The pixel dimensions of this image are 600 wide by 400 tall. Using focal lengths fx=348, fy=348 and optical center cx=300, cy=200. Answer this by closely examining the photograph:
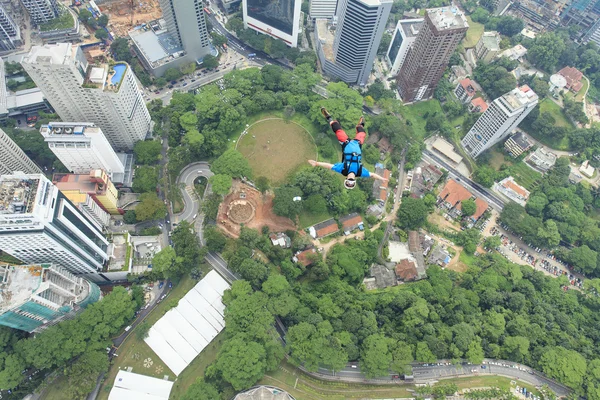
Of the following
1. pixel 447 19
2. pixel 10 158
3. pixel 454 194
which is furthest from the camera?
pixel 447 19

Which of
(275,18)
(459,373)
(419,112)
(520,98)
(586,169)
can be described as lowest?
(459,373)

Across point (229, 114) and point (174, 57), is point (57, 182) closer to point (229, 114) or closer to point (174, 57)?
point (229, 114)

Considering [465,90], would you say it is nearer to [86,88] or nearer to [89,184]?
[86,88]

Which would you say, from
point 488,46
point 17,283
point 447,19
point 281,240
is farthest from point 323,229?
point 488,46

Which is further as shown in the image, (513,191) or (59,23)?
(59,23)

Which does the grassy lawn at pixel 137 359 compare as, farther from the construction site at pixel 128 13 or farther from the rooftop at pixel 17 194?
the construction site at pixel 128 13

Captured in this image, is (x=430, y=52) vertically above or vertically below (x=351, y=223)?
above

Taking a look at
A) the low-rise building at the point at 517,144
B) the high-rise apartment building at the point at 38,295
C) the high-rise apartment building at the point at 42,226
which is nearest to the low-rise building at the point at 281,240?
the high-rise apartment building at the point at 42,226

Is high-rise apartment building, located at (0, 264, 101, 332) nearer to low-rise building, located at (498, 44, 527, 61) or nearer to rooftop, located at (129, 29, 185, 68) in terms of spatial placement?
rooftop, located at (129, 29, 185, 68)
